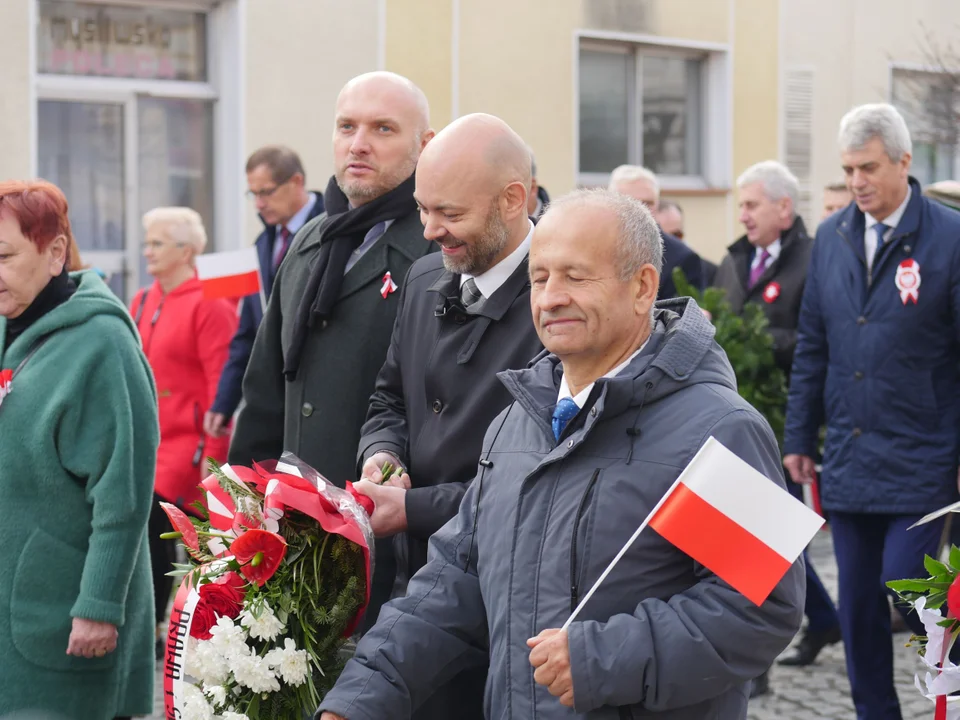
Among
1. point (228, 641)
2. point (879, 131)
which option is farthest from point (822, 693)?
point (228, 641)

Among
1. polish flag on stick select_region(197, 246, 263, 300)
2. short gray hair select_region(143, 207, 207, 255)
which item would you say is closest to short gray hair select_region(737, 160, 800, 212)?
polish flag on stick select_region(197, 246, 263, 300)

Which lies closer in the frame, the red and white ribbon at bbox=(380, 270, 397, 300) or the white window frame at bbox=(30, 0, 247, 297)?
the red and white ribbon at bbox=(380, 270, 397, 300)

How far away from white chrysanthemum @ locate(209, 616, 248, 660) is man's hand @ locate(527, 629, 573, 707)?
0.70 meters

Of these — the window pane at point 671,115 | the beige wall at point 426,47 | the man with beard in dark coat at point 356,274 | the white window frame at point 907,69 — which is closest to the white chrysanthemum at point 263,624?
the man with beard in dark coat at point 356,274

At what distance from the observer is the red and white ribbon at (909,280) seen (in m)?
5.65

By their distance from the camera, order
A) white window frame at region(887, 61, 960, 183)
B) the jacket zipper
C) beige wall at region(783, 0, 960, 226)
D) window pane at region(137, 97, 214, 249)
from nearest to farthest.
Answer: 1. the jacket zipper
2. window pane at region(137, 97, 214, 249)
3. beige wall at region(783, 0, 960, 226)
4. white window frame at region(887, 61, 960, 183)

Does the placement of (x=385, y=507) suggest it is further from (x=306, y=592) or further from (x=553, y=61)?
(x=553, y=61)

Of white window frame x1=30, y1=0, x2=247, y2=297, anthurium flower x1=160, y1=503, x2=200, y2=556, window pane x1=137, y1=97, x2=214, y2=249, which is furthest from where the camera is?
window pane x1=137, y1=97, x2=214, y2=249

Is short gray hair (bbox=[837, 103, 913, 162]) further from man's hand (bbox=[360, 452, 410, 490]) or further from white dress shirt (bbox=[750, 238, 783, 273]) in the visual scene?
man's hand (bbox=[360, 452, 410, 490])

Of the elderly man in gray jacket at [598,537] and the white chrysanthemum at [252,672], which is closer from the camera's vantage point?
the elderly man in gray jacket at [598,537]

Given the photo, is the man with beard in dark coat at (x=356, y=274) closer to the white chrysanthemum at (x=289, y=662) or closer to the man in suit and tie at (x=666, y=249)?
the white chrysanthemum at (x=289, y=662)

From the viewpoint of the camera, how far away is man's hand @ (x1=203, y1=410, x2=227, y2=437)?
741 cm

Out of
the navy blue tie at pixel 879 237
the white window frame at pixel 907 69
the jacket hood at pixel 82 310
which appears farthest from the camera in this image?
the white window frame at pixel 907 69

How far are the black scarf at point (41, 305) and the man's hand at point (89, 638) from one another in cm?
88
